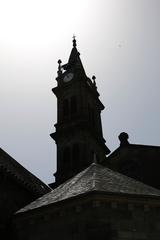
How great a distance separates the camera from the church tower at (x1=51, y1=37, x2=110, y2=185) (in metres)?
32.2

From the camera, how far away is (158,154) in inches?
952

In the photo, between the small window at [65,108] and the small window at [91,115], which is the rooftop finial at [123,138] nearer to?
the small window at [91,115]

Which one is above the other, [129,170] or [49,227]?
[129,170]

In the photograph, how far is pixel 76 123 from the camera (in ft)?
110

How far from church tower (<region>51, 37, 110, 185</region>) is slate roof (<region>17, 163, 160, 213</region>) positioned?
15.4 meters

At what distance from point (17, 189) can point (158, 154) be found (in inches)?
375

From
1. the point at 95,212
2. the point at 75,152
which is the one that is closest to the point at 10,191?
the point at 95,212

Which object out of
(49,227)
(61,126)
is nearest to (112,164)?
(61,126)

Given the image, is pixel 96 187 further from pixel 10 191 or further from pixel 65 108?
pixel 65 108

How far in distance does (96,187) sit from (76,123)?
20784 millimetres

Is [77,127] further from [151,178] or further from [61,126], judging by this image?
[151,178]

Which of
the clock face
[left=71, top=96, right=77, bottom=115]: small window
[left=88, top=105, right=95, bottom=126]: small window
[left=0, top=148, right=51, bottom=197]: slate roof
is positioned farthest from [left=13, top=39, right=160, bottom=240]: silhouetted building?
the clock face

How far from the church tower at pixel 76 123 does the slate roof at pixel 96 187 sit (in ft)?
50.4

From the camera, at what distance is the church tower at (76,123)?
3225 cm
